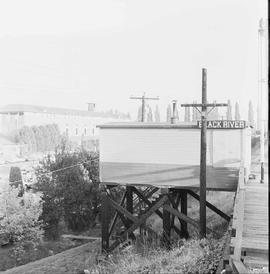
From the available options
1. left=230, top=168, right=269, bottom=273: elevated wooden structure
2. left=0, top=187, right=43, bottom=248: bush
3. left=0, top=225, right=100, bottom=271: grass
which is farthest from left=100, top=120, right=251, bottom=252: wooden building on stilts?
left=0, top=187, right=43, bottom=248: bush

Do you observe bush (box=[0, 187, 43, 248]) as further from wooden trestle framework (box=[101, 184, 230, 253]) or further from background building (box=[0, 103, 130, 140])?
background building (box=[0, 103, 130, 140])

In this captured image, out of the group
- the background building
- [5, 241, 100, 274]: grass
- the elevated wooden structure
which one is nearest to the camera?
the elevated wooden structure

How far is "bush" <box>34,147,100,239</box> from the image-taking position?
2130 cm

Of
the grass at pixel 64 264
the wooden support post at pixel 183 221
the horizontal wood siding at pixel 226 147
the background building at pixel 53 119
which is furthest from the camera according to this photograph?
the background building at pixel 53 119

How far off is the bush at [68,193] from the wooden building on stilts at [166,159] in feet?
26.2

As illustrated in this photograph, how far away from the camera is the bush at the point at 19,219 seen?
18.3 m

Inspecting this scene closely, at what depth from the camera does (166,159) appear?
43.7 feet

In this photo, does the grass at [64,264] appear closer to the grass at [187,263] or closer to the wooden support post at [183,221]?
the wooden support post at [183,221]

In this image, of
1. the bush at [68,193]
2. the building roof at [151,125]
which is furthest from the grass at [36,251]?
the building roof at [151,125]

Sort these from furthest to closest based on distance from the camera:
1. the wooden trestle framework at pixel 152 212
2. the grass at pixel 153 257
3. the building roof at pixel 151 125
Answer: the building roof at pixel 151 125
the wooden trestle framework at pixel 152 212
the grass at pixel 153 257

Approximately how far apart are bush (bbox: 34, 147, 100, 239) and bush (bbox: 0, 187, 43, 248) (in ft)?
4.96

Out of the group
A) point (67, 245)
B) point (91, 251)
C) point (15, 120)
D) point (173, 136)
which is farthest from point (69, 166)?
point (15, 120)

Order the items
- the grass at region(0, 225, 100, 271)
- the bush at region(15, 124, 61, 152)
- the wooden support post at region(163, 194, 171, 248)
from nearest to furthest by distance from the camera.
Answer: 1. the wooden support post at region(163, 194, 171, 248)
2. the grass at region(0, 225, 100, 271)
3. the bush at region(15, 124, 61, 152)

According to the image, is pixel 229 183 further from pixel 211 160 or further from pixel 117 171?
pixel 117 171
